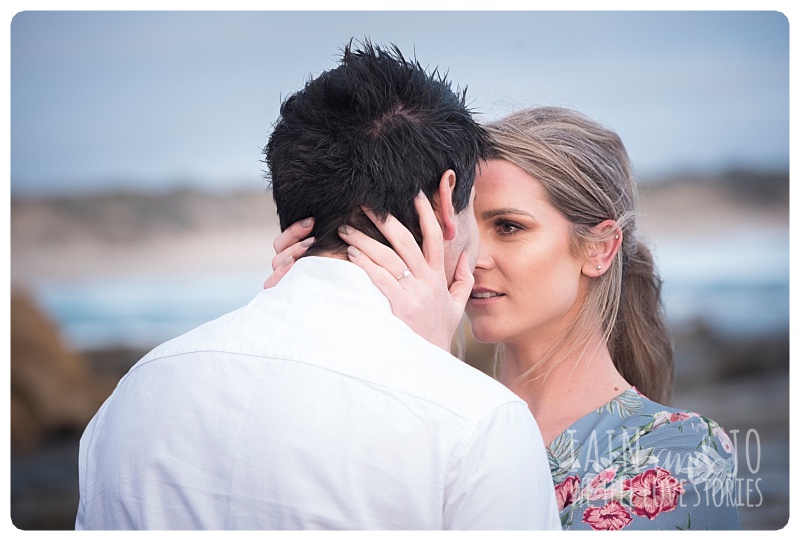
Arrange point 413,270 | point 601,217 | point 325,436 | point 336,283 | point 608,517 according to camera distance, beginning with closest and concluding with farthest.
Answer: point 325,436 → point 336,283 → point 413,270 → point 608,517 → point 601,217

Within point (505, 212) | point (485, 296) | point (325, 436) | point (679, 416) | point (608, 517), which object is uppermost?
point (505, 212)

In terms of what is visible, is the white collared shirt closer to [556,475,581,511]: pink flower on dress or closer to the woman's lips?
[556,475,581,511]: pink flower on dress

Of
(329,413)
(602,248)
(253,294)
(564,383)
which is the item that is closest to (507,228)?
(602,248)

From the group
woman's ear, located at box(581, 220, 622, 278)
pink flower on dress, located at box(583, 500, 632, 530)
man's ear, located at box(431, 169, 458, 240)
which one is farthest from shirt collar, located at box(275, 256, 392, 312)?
woman's ear, located at box(581, 220, 622, 278)

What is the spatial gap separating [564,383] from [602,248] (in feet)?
1.32

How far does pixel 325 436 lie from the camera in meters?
1.23

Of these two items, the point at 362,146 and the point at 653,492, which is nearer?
the point at 362,146

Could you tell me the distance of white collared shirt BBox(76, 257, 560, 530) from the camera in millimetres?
1214

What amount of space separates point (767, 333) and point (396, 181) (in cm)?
1298

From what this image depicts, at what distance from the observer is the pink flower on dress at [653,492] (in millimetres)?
1797

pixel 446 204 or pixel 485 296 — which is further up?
pixel 446 204

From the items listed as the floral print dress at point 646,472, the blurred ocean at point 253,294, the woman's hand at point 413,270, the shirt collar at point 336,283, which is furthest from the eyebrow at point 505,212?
the blurred ocean at point 253,294

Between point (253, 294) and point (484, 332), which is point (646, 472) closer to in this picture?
point (484, 332)

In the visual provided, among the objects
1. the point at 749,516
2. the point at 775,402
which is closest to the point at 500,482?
the point at 749,516
